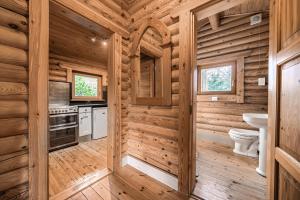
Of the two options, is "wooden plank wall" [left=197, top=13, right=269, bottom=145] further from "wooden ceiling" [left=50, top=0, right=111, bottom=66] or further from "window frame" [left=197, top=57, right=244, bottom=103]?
"wooden ceiling" [left=50, top=0, right=111, bottom=66]

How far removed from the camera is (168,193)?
1639 millimetres

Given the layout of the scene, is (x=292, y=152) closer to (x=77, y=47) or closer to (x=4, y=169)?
(x=4, y=169)

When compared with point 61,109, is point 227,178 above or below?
below

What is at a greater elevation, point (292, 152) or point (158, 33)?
point (158, 33)

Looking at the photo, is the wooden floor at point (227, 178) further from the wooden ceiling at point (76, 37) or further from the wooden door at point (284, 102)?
the wooden ceiling at point (76, 37)

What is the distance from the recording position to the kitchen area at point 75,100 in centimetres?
199

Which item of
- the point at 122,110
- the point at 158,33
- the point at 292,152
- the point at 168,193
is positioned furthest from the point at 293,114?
the point at 122,110

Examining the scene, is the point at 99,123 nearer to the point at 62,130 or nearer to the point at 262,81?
the point at 62,130

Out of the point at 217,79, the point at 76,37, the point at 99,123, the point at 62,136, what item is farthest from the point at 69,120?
the point at 217,79

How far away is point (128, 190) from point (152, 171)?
→ 16.7 inches

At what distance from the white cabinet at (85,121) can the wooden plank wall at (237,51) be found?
3260 millimetres

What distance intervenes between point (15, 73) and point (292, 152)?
2054mm

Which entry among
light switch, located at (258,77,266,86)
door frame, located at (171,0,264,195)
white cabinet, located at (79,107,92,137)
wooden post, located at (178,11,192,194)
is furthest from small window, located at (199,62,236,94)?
white cabinet, located at (79,107,92,137)

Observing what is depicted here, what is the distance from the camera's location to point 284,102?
78cm
